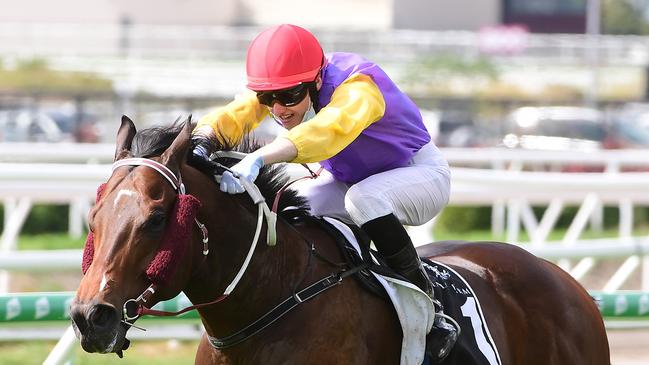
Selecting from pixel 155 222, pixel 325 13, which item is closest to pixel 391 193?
pixel 155 222

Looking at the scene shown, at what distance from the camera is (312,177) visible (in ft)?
13.2

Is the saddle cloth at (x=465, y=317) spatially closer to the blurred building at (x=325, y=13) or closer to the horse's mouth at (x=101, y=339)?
the horse's mouth at (x=101, y=339)

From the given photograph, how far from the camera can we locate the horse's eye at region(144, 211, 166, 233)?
309cm

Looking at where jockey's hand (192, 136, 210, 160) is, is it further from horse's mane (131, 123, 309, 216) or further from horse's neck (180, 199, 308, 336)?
horse's neck (180, 199, 308, 336)

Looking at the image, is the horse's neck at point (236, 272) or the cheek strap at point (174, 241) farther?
the horse's neck at point (236, 272)

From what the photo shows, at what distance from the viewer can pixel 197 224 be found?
3.28 meters

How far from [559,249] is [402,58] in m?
25.4

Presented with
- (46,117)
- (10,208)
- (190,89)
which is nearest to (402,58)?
(190,89)

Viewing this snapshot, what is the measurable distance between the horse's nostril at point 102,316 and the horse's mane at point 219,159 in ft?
1.62

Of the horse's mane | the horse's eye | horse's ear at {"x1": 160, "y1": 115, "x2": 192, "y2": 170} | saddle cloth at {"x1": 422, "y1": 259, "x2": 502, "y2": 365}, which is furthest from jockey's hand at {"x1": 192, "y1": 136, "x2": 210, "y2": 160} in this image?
saddle cloth at {"x1": 422, "y1": 259, "x2": 502, "y2": 365}

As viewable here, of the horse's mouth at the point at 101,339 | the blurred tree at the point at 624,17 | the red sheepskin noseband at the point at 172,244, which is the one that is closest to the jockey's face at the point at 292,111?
the red sheepskin noseband at the point at 172,244

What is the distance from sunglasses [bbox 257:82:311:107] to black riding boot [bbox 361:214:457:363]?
0.43m

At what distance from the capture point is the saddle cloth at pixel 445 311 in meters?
3.65

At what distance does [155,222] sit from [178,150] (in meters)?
0.25
